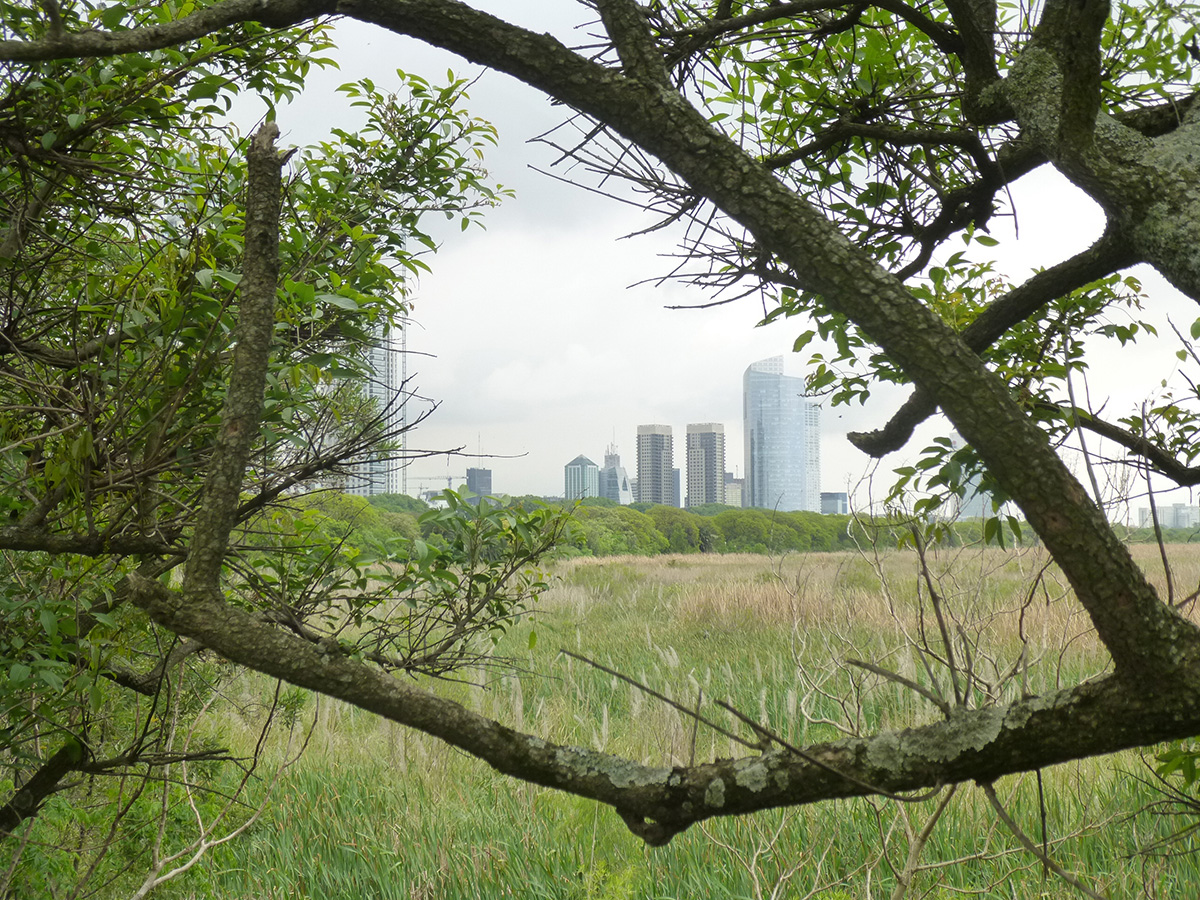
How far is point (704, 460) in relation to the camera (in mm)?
56906

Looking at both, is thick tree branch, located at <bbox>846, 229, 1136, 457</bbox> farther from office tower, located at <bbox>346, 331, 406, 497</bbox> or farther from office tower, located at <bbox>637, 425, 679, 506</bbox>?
office tower, located at <bbox>637, 425, 679, 506</bbox>

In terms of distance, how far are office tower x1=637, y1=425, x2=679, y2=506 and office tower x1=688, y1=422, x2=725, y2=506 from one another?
1.64m

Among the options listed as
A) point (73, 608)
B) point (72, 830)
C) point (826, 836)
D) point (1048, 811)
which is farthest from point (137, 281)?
point (1048, 811)

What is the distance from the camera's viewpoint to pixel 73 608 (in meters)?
2.12

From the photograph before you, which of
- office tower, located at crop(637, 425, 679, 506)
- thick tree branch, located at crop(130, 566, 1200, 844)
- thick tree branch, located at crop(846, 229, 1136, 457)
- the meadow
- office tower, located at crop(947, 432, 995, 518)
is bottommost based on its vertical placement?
the meadow

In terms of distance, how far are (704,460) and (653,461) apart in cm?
410

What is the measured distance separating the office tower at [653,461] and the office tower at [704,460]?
1.64 metres

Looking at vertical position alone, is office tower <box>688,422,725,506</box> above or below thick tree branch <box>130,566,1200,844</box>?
above

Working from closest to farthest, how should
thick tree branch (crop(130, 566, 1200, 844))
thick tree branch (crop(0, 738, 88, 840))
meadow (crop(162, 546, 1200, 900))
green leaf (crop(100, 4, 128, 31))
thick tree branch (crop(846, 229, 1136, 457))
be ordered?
thick tree branch (crop(130, 566, 1200, 844)) < green leaf (crop(100, 4, 128, 31)) < thick tree branch (crop(846, 229, 1136, 457)) < thick tree branch (crop(0, 738, 88, 840)) < meadow (crop(162, 546, 1200, 900))

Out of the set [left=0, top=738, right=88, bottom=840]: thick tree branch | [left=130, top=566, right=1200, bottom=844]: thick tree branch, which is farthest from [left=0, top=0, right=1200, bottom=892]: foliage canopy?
[left=0, top=738, right=88, bottom=840]: thick tree branch

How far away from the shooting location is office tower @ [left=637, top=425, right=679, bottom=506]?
54.3m

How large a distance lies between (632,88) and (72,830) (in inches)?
173

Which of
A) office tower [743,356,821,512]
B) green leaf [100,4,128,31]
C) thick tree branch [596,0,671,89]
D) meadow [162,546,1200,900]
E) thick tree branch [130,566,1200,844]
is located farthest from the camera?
office tower [743,356,821,512]

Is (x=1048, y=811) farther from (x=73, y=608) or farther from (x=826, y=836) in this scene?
(x=73, y=608)
